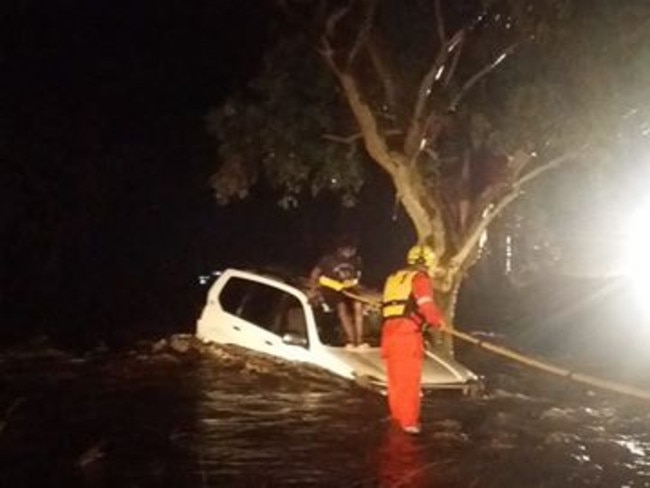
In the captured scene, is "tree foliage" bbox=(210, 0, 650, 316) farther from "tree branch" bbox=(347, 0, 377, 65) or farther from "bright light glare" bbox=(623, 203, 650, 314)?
"bright light glare" bbox=(623, 203, 650, 314)

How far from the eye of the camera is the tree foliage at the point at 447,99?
2042 centimetres

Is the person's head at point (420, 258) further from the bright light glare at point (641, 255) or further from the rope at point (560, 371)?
the bright light glare at point (641, 255)

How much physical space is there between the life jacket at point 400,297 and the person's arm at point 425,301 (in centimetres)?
8

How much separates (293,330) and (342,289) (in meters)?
0.78

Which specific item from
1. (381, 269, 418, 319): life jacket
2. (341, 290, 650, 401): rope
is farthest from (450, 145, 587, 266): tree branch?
(381, 269, 418, 319): life jacket

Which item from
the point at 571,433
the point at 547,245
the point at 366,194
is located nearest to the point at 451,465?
the point at 571,433

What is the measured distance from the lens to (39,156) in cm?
3266

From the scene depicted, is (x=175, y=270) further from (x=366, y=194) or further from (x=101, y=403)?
(x=101, y=403)

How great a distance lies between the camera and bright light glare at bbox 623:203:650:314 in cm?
3016

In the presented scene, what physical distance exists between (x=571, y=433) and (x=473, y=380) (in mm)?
1797

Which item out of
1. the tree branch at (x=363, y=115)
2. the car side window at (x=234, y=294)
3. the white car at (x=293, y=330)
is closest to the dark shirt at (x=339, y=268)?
the white car at (x=293, y=330)

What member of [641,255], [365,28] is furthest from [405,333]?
[641,255]

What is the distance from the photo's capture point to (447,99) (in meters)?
21.3

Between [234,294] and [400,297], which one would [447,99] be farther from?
[400,297]
